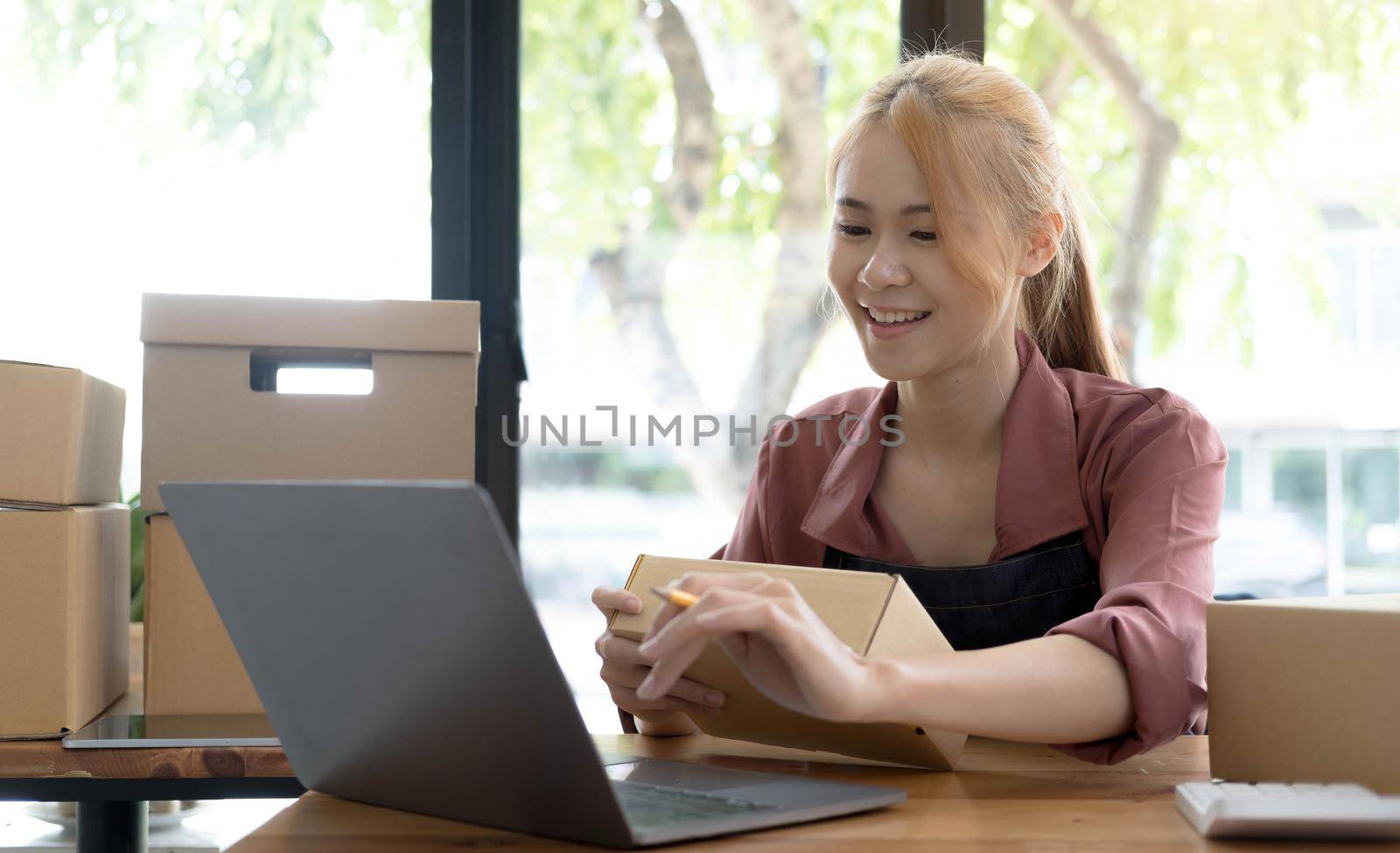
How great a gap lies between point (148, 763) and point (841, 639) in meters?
0.69

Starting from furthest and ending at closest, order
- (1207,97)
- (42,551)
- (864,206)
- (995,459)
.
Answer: (1207,97) < (995,459) < (864,206) < (42,551)

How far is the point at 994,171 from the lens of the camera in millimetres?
1317

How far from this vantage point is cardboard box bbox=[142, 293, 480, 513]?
1.36 meters

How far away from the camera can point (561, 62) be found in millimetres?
2227

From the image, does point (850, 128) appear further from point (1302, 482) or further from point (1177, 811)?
point (1302, 482)

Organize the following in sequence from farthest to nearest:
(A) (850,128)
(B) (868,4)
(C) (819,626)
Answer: (B) (868,4)
(A) (850,128)
(C) (819,626)

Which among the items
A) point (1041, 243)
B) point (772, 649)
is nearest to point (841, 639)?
point (772, 649)

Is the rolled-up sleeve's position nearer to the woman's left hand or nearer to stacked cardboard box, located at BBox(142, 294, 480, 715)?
the woman's left hand

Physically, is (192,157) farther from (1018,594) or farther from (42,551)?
(1018,594)

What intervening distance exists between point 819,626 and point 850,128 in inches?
30.2

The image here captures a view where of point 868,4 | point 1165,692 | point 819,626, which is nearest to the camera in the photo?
point 819,626

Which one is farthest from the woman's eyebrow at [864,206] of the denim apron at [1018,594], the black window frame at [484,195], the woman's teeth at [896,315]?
the black window frame at [484,195]

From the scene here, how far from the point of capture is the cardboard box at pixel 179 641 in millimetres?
1321

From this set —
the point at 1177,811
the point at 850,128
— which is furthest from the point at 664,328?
the point at 1177,811
